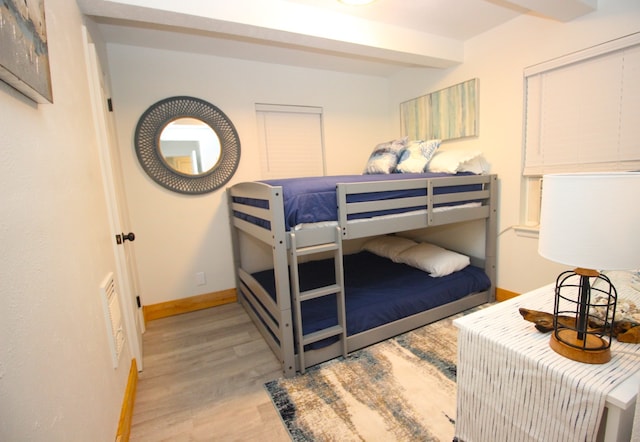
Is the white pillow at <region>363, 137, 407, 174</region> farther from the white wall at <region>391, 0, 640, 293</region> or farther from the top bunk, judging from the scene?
the white wall at <region>391, 0, 640, 293</region>

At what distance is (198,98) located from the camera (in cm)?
273

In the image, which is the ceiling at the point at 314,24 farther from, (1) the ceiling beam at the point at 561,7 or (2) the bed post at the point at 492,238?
(2) the bed post at the point at 492,238

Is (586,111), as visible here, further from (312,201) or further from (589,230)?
(312,201)

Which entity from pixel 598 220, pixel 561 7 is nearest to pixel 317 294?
pixel 598 220

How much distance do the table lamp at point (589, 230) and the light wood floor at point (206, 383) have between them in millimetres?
1236

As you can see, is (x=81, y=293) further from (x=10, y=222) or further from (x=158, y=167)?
(x=158, y=167)

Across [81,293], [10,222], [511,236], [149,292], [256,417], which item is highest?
[10,222]

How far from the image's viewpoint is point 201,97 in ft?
9.00

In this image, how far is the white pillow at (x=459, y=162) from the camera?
2543mm

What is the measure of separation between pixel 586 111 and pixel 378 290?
74.7 inches

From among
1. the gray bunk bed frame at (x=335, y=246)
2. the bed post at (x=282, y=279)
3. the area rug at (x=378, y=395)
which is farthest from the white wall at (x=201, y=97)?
the area rug at (x=378, y=395)

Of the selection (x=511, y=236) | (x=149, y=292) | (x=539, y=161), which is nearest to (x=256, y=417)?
(x=149, y=292)

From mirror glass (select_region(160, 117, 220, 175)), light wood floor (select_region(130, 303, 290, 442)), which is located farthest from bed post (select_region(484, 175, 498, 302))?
mirror glass (select_region(160, 117, 220, 175))

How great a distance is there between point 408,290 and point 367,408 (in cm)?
101
